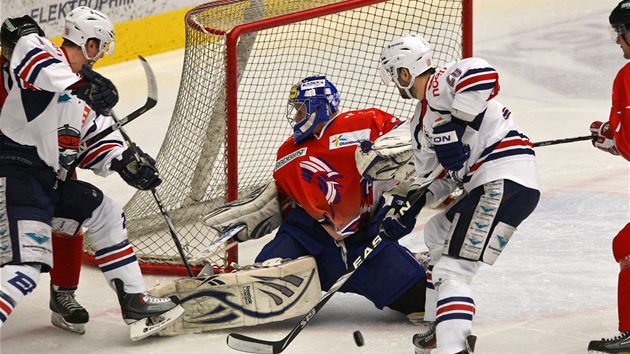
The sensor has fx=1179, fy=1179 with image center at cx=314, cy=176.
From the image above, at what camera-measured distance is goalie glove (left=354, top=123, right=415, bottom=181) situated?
3941 mm

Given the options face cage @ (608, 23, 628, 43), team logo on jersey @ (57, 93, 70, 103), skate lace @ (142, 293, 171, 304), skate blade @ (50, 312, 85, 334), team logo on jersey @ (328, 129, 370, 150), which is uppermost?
face cage @ (608, 23, 628, 43)

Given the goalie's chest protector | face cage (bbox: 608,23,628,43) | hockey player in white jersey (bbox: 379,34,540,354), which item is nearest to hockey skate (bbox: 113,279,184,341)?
the goalie's chest protector

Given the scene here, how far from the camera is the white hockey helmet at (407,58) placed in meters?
3.69

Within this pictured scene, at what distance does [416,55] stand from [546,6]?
5.22 metres

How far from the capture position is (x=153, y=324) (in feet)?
13.3

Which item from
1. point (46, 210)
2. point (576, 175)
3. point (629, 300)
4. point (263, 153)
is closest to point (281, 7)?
point (263, 153)

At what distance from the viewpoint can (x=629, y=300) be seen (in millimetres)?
3598

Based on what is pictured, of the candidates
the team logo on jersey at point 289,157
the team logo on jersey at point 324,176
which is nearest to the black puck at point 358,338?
the team logo on jersey at point 324,176

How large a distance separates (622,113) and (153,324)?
1.71 m

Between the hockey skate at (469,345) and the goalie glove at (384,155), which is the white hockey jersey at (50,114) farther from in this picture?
the hockey skate at (469,345)

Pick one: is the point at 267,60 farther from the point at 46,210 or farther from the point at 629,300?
the point at 629,300

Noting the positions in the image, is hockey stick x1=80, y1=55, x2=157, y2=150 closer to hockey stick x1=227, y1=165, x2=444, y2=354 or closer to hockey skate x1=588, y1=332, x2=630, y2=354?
hockey stick x1=227, y1=165, x2=444, y2=354

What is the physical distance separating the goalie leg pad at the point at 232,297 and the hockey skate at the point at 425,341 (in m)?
0.54

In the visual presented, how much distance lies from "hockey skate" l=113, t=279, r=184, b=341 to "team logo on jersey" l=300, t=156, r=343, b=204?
65 centimetres
